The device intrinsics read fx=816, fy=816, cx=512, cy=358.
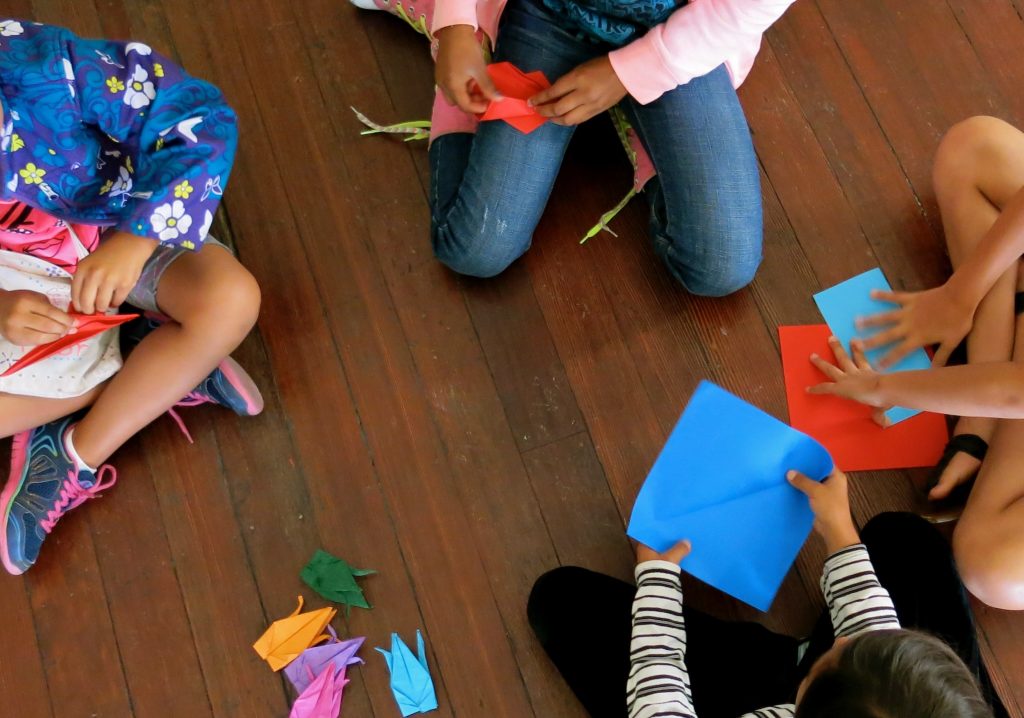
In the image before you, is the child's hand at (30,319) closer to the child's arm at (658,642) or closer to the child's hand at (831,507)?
the child's arm at (658,642)

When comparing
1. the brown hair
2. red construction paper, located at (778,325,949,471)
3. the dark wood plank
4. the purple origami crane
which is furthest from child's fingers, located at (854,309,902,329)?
the dark wood plank

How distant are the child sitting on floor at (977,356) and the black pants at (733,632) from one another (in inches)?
2.3

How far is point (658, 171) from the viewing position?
1.10 m

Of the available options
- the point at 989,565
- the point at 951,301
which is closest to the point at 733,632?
the point at 989,565

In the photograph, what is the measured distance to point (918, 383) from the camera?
0.97 metres

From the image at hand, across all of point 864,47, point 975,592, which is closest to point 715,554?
point 975,592

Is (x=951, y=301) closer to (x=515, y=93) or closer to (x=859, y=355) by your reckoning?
(x=859, y=355)

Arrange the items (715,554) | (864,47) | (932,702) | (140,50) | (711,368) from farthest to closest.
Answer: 1. (864,47)
2. (711,368)
3. (715,554)
4. (140,50)
5. (932,702)

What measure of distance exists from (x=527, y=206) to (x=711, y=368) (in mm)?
338

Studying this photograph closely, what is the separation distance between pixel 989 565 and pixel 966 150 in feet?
1.82

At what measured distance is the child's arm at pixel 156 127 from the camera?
88 cm

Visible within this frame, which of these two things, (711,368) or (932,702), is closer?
(932,702)

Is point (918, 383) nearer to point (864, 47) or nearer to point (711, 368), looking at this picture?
point (711, 368)

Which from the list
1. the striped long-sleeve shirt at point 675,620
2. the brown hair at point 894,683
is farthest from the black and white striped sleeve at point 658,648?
the brown hair at point 894,683
